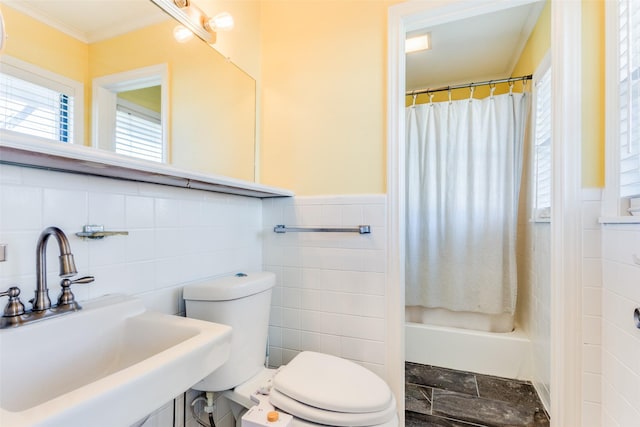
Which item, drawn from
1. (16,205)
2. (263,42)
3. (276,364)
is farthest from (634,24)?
(276,364)

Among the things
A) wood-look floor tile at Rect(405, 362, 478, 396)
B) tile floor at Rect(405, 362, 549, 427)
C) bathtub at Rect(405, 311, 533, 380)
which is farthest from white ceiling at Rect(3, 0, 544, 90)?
wood-look floor tile at Rect(405, 362, 478, 396)

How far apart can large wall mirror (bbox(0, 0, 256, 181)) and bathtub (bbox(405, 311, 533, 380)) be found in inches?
68.1

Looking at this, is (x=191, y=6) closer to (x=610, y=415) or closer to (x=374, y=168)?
(x=374, y=168)

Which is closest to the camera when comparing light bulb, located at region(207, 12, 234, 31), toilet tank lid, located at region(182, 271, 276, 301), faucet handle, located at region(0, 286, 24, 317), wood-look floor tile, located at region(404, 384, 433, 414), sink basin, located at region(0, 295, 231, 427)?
sink basin, located at region(0, 295, 231, 427)

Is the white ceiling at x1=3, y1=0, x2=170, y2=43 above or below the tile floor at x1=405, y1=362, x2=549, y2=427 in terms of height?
above

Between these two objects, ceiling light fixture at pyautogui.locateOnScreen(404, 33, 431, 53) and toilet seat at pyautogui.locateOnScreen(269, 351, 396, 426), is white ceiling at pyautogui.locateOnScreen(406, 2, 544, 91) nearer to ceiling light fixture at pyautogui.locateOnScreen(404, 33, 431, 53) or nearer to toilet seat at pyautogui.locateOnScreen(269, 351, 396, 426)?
ceiling light fixture at pyautogui.locateOnScreen(404, 33, 431, 53)

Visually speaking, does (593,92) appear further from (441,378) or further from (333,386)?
(441,378)

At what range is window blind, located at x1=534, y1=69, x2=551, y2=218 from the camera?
1.70 meters

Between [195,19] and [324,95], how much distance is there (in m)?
0.64

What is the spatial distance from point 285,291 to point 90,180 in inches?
38.8

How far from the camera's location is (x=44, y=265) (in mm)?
721

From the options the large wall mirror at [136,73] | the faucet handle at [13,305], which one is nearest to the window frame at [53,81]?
the large wall mirror at [136,73]

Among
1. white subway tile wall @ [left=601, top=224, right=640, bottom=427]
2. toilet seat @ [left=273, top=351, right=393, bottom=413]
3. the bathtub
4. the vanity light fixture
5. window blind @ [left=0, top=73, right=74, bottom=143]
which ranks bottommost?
the bathtub

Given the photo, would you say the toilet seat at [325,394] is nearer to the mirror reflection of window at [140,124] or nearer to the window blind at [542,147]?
the mirror reflection of window at [140,124]
